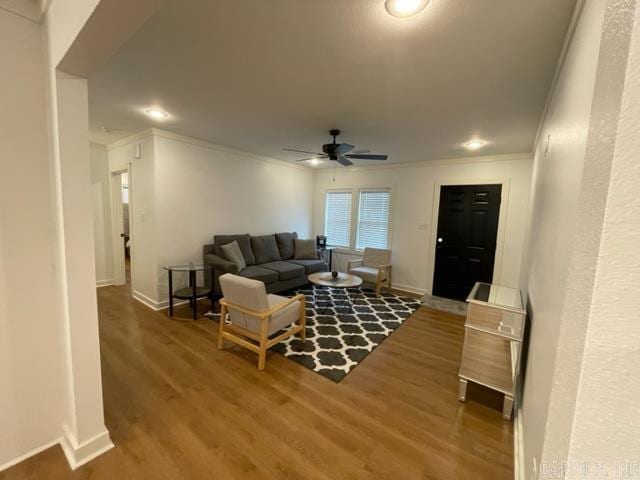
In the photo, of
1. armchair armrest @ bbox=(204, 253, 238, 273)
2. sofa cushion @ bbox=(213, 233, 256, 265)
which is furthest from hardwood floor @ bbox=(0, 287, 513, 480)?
sofa cushion @ bbox=(213, 233, 256, 265)

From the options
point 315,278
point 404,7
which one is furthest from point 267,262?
point 404,7

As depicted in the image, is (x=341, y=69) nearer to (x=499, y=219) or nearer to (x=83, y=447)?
(x=83, y=447)

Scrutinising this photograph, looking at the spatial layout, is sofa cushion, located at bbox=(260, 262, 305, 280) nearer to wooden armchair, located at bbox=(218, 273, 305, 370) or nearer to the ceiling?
wooden armchair, located at bbox=(218, 273, 305, 370)

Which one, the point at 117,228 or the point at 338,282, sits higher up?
the point at 117,228

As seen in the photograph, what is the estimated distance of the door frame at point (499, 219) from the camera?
13.4 feet

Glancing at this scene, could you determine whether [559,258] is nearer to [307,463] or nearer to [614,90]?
[614,90]

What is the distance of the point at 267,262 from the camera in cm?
480

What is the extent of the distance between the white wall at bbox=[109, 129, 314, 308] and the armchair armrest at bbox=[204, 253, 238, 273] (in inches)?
12.1

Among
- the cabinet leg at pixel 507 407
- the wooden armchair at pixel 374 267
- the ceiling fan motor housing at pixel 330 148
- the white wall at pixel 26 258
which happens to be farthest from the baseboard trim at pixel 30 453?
the wooden armchair at pixel 374 267

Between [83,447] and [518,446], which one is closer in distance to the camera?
[83,447]

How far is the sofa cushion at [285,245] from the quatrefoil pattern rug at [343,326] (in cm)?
84

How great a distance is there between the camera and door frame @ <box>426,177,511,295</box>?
4086 millimetres

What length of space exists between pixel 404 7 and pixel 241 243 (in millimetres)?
3844

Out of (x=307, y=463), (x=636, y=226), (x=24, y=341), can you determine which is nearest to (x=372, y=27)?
(x=636, y=226)
